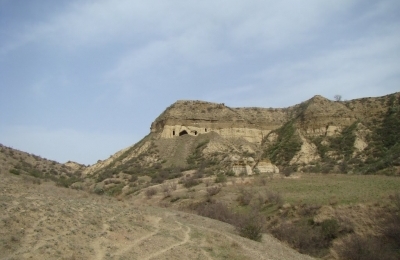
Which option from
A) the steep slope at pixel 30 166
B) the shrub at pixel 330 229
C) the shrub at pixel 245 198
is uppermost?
the steep slope at pixel 30 166

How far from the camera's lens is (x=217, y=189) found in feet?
121

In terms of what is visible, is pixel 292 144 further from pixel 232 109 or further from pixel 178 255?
pixel 178 255

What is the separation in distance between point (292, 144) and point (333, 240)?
151 ft

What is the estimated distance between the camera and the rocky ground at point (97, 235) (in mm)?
11531

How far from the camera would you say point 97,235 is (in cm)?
1310

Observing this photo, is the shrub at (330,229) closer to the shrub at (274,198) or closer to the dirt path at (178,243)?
the shrub at (274,198)

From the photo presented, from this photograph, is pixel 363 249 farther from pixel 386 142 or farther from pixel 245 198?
pixel 386 142

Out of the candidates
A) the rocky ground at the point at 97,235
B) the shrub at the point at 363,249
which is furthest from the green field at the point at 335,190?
the rocky ground at the point at 97,235

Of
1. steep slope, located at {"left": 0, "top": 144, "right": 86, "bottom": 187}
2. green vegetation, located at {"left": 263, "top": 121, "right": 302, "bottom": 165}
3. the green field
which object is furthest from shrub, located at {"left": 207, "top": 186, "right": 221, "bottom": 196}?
green vegetation, located at {"left": 263, "top": 121, "right": 302, "bottom": 165}

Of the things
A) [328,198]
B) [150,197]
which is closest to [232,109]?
[150,197]

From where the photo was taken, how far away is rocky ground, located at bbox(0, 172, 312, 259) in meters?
11.5

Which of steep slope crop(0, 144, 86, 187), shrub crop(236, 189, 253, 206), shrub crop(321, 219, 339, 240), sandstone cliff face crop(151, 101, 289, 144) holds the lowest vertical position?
shrub crop(321, 219, 339, 240)

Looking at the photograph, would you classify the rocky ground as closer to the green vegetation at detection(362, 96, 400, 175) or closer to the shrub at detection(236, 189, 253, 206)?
the shrub at detection(236, 189, 253, 206)

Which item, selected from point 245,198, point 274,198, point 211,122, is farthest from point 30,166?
point 211,122
